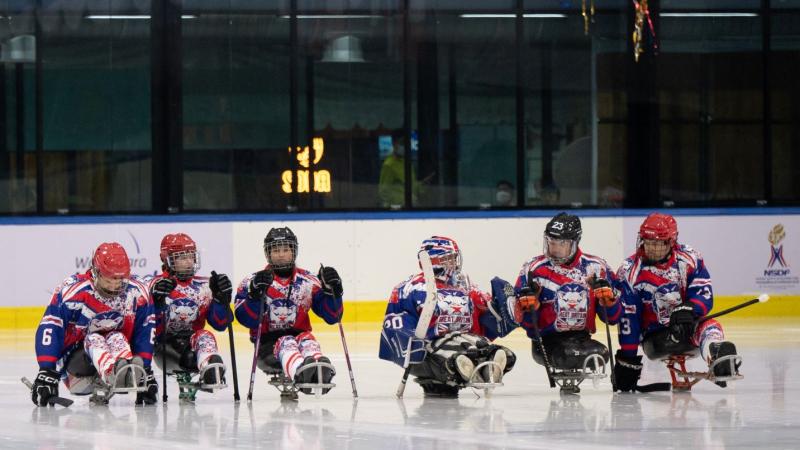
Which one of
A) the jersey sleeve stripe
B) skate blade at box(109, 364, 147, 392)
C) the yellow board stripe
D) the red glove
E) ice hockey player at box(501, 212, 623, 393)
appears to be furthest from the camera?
the yellow board stripe

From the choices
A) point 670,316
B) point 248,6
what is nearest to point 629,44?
point 248,6

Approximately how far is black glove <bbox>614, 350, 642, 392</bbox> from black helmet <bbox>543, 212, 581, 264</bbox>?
0.68m

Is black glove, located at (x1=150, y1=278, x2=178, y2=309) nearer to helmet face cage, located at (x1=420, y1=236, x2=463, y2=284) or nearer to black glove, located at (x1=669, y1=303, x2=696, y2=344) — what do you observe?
helmet face cage, located at (x1=420, y1=236, x2=463, y2=284)

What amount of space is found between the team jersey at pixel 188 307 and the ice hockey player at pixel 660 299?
2440 mm

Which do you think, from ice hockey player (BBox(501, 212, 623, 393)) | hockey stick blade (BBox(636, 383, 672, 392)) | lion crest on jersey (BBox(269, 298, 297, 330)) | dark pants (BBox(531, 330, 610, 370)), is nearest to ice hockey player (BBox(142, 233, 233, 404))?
lion crest on jersey (BBox(269, 298, 297, 330))

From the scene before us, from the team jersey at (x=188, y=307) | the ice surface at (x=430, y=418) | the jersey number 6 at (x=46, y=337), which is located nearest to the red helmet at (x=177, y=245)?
the team jersey at (x=188, y=307)

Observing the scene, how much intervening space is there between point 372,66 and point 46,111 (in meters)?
3.00

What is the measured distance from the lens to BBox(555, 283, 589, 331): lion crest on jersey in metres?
10.3

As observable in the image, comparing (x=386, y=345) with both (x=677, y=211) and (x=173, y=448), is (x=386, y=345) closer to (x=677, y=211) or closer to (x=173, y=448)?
(x=173, y=448)

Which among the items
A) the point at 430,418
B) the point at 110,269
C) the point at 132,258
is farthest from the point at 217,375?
the point at 132,258

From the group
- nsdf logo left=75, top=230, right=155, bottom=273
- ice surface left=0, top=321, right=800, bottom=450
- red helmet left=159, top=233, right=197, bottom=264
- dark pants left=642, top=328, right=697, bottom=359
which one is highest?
red helmet left=159, top=233, right=197, bottom=264

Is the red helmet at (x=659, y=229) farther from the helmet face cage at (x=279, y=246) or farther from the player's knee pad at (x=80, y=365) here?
the player's knee pad at (x=80, y=365)

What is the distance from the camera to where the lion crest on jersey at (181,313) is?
10391mm

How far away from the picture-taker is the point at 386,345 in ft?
33.5
